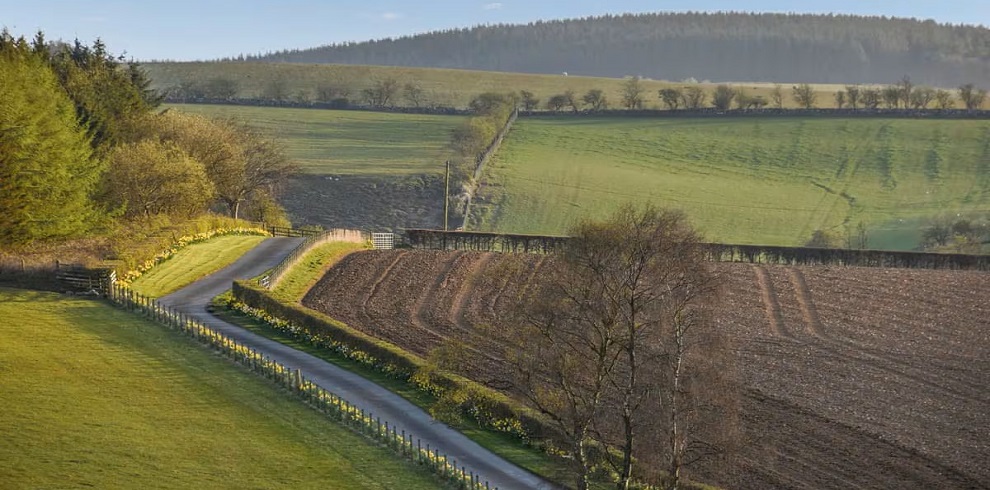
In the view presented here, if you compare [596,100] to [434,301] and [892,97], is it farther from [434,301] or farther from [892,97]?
[434,301]

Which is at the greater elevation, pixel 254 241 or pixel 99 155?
pixel 99 155

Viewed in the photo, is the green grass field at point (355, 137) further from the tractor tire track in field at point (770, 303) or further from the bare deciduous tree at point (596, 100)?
the tractor tire track in field at point (770, 303)

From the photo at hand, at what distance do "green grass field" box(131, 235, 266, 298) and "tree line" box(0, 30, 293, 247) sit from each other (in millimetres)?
3653

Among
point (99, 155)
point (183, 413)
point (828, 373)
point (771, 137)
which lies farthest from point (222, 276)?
point (771, 137)

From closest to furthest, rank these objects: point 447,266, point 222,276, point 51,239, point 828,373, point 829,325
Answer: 1. point 828,373
2. point 829,325
3. point 51,239
4. point 222,276
5. point 447,266

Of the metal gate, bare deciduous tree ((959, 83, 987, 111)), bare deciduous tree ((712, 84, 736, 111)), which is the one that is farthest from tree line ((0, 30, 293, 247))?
bare deciduous tree ((959, 83, 987, 111))

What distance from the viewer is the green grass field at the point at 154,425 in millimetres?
34188

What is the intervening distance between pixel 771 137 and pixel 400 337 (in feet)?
291

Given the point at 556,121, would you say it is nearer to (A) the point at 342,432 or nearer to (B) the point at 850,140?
(B) the point at 850,140

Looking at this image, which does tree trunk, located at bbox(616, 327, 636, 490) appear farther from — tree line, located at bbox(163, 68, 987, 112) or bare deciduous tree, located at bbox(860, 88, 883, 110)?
bare deciduous tree, located at bbox(860, 88, 883, 110)

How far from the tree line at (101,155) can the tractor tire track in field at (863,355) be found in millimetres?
38798

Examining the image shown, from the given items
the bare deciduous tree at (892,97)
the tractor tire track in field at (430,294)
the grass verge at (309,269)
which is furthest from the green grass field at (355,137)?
the bare deciduous tree at (892,97)

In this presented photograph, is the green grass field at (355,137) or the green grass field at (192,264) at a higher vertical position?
the green grass field at (355,137)

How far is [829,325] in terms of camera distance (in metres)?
59.8
